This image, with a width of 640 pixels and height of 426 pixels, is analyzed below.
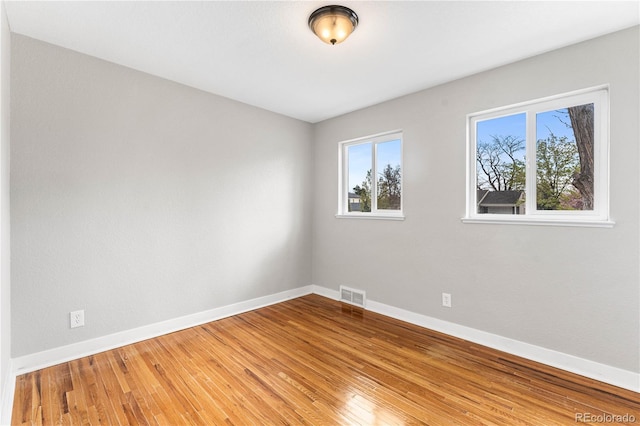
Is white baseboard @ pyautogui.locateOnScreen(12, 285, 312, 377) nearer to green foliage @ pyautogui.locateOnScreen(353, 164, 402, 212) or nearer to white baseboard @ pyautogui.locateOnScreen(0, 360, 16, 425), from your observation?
white baseboard @ pyautogui.locateOnScreen(0, 360, 16, 425)

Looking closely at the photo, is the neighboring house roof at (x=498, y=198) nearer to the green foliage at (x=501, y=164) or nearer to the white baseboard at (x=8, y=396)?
the green foliage at (x=501, y=164)

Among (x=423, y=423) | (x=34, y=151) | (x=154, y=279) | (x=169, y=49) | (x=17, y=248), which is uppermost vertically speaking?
(x=169, y=49)

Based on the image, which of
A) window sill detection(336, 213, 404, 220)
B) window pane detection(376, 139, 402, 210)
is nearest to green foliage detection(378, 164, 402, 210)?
window pane detection(376, 139, 402, 210)

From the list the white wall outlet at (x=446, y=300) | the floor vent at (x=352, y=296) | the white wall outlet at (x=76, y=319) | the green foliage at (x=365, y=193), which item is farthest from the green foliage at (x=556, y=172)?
the white wall outlet at (x=76, y=319)

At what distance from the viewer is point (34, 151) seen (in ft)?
7.63

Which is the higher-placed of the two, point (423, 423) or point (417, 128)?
point (417, 128)

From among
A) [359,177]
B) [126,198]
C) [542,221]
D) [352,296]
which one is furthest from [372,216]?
[126,198]

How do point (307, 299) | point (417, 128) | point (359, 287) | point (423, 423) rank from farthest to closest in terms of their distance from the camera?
point (307, 299) → point (359, 287) → point (417, 128) → point (423, 423)

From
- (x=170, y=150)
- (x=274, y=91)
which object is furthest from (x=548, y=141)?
(x=170, y=150)

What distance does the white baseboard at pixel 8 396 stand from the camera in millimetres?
1752

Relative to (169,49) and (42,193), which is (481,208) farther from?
(42,193)

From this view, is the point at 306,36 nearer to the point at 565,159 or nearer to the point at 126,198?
the point at 126,198

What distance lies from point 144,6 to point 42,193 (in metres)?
1.62

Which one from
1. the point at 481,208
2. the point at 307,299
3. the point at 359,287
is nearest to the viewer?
the point at 481,208
